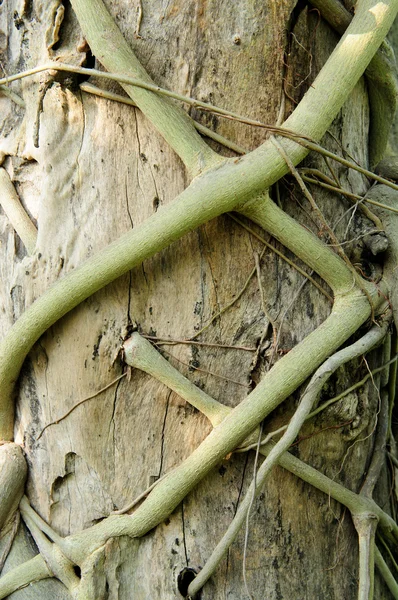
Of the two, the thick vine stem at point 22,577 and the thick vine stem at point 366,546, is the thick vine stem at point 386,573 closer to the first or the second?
the thick vine stem at point 366,546

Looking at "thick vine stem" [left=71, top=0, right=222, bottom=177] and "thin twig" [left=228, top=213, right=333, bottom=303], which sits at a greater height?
"thick vine stem" [left=71, top=0, right=222, bottom=177]

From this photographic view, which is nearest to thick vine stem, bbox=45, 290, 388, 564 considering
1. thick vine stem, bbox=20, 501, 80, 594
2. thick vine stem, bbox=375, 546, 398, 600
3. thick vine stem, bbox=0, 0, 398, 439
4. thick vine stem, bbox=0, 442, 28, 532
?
thick vine stem, bbox=20, 501, 80, 594

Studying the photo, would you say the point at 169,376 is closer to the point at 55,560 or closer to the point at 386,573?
the point at 55,560

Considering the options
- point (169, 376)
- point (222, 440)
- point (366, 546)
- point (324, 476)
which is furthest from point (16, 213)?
point (366, 546)

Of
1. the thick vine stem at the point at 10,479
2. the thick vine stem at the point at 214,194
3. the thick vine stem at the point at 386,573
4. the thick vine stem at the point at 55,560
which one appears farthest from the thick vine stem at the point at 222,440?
the thick vine stem at the point at 386,573

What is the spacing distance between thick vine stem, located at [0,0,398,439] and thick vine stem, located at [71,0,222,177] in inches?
1.9

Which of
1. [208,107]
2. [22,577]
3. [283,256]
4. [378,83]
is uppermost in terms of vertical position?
[378,83]

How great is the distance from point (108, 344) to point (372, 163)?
0.77 m

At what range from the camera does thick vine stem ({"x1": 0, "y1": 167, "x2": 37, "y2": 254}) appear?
1.41m

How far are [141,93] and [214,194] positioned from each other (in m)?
0.24

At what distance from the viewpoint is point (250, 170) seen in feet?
4.02

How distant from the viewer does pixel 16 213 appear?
56.2 inches

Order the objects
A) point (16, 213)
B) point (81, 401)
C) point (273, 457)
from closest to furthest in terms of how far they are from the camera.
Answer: point (273, 457) < point (81, 401) < point (16, 213)

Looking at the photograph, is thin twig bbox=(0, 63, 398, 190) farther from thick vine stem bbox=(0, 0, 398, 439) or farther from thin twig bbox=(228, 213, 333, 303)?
thin twig bbox=(228, 213, 333, 303)
